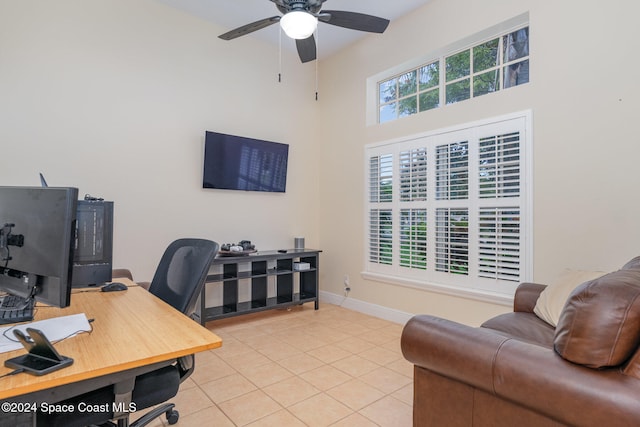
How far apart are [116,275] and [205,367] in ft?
3.32

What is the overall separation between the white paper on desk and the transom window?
347cm

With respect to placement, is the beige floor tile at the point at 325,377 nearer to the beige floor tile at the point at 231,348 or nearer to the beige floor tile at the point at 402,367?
the beige floor tile at the point at 402,367

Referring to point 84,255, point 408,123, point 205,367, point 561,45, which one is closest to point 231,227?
point 205,367

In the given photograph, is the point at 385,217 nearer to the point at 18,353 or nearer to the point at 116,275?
the point at 116,275

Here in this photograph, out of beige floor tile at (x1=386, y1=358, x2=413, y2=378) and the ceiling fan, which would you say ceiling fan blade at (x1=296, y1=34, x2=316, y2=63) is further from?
beige floor tile at (x1=386, y1=358, x2=413, y2=378)

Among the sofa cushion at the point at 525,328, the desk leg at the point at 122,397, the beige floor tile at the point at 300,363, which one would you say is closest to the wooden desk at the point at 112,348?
the desk leg at the point at 122,397

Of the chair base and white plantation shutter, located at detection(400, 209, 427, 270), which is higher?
white plantation shutter, located at detection(400, 209, 427, 270)

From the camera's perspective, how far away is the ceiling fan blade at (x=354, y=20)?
260 cm

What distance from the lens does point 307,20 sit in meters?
2.34

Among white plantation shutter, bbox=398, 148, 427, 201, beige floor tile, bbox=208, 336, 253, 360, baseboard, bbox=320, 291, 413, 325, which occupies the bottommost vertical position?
beige floor tile, bbox=208, 336, 253, 360

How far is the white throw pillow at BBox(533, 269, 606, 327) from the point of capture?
2.10 meters

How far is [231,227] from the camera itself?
402 centimetres

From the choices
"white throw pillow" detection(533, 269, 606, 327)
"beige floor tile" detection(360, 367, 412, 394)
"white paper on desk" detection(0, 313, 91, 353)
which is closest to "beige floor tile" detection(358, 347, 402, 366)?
"beige floor tile" detection(360, 367, 412, 394)

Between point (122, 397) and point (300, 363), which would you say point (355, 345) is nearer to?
point (300, 363)
